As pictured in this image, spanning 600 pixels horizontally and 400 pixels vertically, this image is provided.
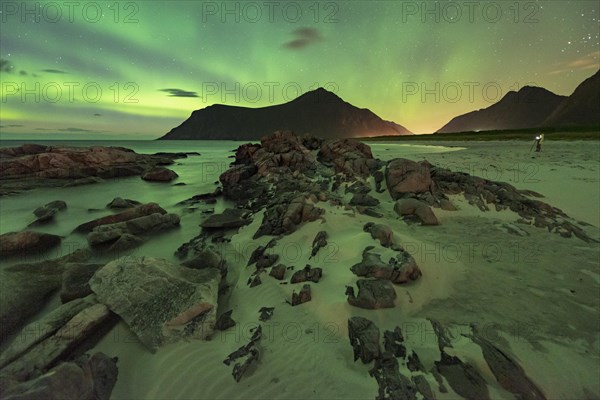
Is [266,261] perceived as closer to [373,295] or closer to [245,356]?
[245,356]

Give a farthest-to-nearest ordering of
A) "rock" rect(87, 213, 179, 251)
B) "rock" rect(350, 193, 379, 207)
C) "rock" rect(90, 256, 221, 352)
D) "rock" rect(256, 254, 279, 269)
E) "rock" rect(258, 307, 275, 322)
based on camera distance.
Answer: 1. "rock" rect(350, 193, 379, 207)
2. "rock" rect(87, 213, 179, 251)
3. "rock" rect(256, 254, 279, 269)
4. "rock" rect(258, 307, 275, 322)
5. "rock" rect(90, 256, 221, 352)

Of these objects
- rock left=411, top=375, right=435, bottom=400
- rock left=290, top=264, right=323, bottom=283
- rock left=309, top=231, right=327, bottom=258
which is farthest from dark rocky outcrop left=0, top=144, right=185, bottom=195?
rock left=411, top=375, right=435, bottom=400

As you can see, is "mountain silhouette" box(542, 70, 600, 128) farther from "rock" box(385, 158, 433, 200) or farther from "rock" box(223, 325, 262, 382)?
"rock" box(223, 325, 262, 382)

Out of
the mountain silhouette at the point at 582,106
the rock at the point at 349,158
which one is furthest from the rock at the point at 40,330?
the mountain silhouette at the point at 582,106

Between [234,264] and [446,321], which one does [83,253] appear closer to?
[234,264]

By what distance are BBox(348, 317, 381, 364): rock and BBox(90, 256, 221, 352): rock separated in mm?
2893

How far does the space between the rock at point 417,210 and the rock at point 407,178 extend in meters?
1.08

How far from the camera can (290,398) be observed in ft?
12.7

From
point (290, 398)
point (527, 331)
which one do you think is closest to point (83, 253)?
point (290, 398)

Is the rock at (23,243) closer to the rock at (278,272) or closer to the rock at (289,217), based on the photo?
the rock at (289,217)

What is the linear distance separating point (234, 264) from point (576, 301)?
27.9ft

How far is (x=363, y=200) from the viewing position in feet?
37.4

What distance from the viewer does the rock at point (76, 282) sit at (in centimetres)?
657

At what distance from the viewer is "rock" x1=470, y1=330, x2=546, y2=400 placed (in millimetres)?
3602
